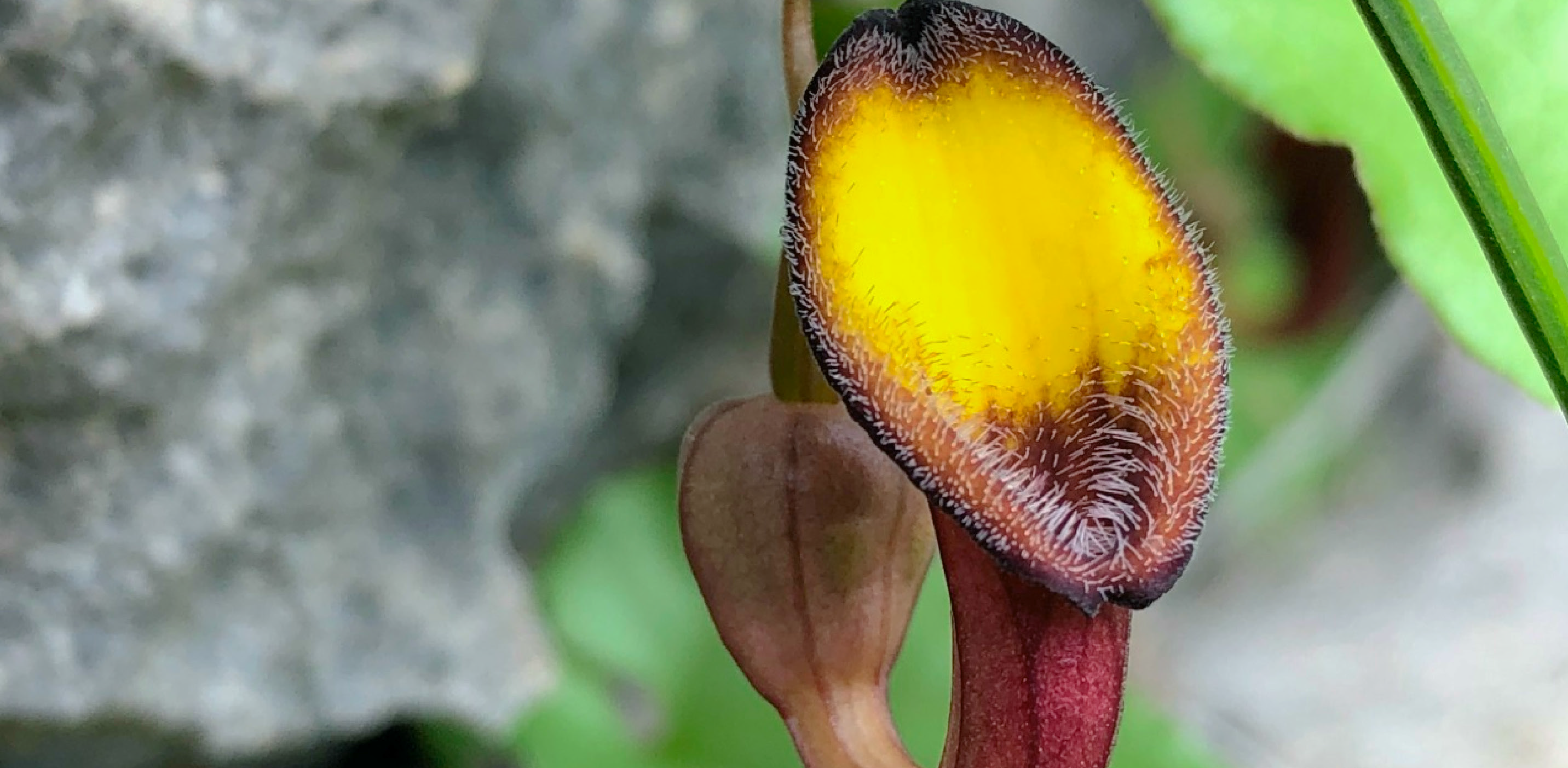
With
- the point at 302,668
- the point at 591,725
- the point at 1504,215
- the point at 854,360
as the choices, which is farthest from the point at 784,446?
the point at 591,725

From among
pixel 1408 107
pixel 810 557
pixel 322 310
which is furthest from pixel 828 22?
pixel 810 557

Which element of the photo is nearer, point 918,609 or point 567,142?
point 567,142

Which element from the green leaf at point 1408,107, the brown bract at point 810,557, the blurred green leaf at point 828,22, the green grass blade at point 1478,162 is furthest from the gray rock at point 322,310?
the green grass blade at point 1478,162

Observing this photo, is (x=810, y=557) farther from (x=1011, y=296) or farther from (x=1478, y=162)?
(x=1478, y=162)

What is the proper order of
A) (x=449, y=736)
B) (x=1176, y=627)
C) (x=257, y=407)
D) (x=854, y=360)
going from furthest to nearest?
(x=1176, y=627), (x=449, y=736), (x=257, y=407), (x=854, y=360)

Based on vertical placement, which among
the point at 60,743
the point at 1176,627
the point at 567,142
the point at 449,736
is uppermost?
the point at 567,142

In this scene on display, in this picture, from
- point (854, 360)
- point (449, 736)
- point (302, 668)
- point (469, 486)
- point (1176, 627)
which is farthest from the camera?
point (1176, 627)

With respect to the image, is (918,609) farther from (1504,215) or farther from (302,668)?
(1504,215)
